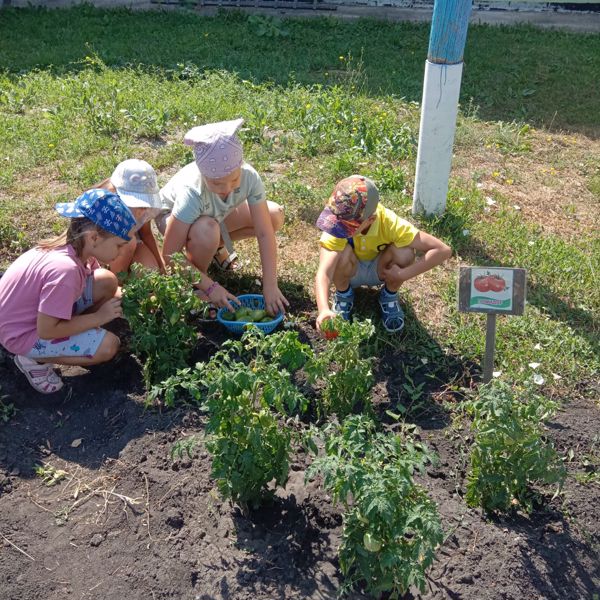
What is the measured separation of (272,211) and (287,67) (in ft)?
11.9

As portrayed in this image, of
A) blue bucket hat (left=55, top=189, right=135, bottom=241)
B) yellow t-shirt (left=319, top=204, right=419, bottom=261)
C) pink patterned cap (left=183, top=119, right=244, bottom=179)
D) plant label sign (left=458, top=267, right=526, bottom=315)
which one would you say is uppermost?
pink patterned cap (left=183, top=119, right=244, bottom=179)

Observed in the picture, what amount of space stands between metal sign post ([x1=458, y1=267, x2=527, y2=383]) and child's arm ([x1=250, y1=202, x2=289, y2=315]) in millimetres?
1079

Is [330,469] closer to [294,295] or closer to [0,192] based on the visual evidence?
[294,295]

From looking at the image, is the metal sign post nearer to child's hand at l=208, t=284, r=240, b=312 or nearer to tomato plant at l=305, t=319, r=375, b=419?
tomato plant at l=305, t=319, r=375, b=419

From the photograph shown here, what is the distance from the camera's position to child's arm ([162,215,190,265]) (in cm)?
387

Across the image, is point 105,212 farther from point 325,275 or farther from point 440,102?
point 440,102

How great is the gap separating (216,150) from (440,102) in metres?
1.63

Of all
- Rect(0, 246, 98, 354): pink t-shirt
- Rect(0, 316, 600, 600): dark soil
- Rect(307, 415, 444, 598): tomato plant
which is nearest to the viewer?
Rect(307, 415, 444, 598): tomato plant

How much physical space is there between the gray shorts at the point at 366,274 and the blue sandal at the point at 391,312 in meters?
0.09

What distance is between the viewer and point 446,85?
444 cm

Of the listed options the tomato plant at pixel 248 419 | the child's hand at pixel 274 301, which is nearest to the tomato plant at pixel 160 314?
the child's hand at pixel 274 301

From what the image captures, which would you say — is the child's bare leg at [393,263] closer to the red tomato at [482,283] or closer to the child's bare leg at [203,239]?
the red tomato at [482,283]

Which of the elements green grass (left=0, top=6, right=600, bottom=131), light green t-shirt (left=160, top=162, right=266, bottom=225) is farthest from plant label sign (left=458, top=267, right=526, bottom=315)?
green grass (left=0, top=6, right=600, bottom=131)

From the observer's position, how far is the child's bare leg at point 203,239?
3.90 meters
